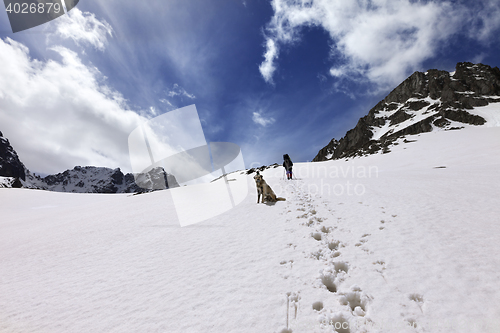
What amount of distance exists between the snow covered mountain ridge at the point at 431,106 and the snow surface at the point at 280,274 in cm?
11118

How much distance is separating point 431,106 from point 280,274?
183 metres

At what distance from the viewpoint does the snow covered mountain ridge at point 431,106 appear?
97.2 m

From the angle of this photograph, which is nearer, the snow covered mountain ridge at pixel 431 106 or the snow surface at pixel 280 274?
the snow surface at pixel 280 274

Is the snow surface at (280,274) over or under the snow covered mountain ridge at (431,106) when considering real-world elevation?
under

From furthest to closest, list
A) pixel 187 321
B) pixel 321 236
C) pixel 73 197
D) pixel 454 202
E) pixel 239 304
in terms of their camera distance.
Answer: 1. pixel 73 197
2. pixel 454 202
3. pixel 321 236
4. pixel 239 304
5. pixel 187 321

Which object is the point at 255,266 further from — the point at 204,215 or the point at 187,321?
the point at 204,215

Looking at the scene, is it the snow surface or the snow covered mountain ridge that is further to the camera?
the snow covered mountain ridge

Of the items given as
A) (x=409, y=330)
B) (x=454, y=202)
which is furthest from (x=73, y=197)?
(x=454, y=202)

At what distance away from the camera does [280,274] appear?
4297 millimetres

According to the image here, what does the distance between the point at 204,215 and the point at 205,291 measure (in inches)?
235

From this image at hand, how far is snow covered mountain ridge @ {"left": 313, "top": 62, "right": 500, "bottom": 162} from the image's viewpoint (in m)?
97.2

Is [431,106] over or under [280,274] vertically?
over

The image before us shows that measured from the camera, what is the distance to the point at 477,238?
4809 mm

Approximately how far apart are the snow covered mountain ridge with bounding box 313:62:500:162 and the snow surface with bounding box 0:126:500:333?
365 ft
